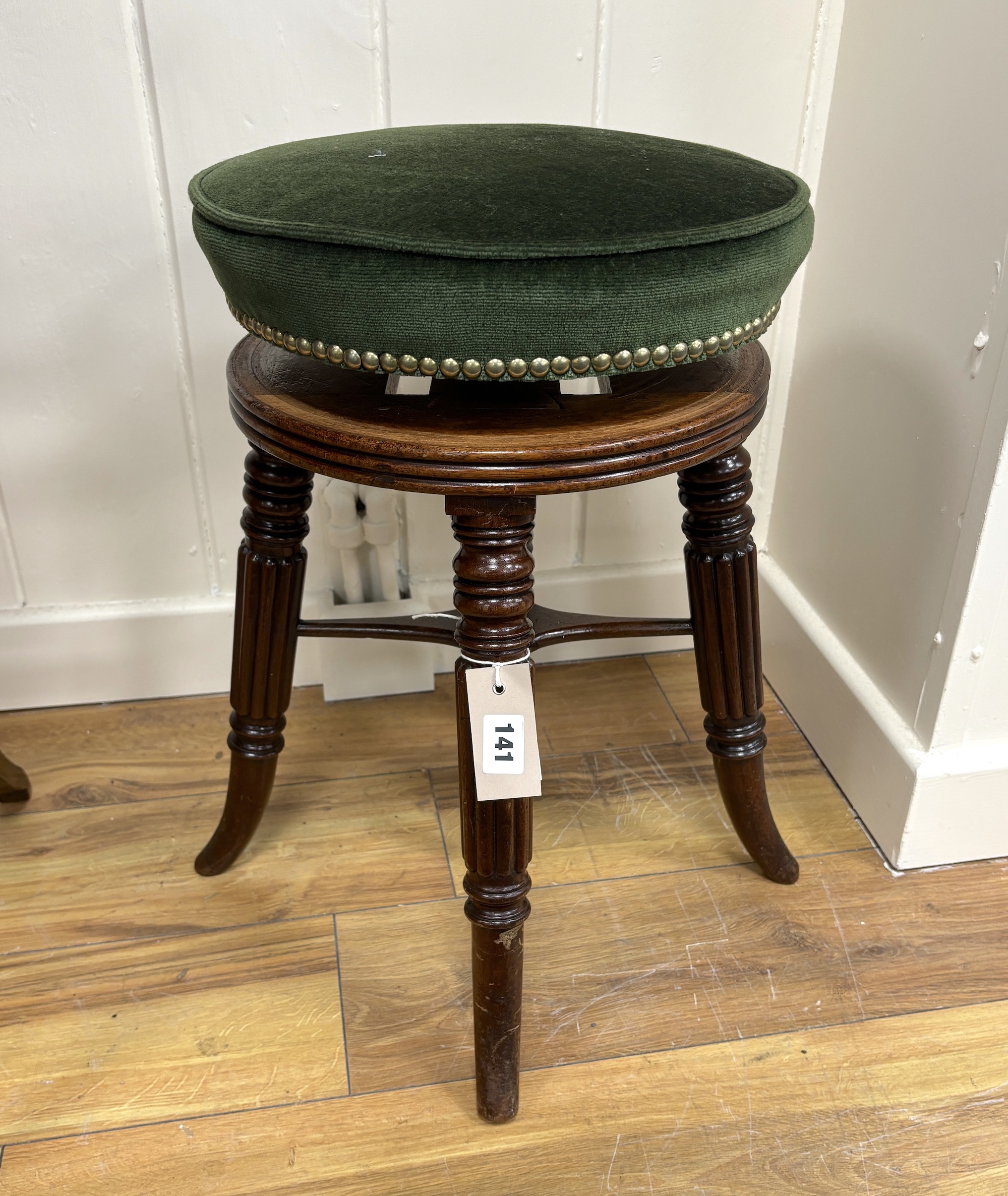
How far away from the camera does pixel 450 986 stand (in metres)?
0.84

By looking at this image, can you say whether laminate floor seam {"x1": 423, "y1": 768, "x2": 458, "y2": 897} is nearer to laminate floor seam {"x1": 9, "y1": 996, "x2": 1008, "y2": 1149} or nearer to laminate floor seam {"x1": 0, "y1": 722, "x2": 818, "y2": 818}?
laminate floor seam {"x1": 0, "y1": 722, "x2": 818, "y2": 818}

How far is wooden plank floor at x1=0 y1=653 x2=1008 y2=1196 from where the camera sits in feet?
2.35

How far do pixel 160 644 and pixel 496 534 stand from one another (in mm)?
666

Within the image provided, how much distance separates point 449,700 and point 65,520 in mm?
442

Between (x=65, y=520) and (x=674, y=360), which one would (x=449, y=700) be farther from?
Answer: (x=674, y=360)

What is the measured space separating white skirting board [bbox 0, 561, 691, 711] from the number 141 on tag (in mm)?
524

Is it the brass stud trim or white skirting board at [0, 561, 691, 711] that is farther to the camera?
white skirting board at [0, 561, 691, 711]

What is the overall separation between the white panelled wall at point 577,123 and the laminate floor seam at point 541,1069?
163mm

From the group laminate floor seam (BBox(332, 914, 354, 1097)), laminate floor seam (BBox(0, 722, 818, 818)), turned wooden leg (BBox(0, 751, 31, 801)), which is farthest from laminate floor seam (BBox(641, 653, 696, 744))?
turned wooden leg (BBox(0, 751, 31, 801))

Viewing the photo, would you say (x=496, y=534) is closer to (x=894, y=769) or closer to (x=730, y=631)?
(x=730, y=631)

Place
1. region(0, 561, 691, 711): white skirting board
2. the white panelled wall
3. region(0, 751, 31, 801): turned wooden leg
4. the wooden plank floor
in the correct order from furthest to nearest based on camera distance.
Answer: region(0, 561, 691, 711): white skirting board, region(0, 751, 31, 801): turned wooden leg, the white panelled wall, the wooden plank floor

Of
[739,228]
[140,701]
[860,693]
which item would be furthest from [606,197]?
[140,701]

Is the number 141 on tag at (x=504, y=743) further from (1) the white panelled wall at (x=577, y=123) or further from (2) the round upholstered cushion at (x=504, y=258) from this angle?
(1) the white panelled wall at (x=577, y=123)

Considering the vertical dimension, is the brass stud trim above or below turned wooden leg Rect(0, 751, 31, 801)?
above
